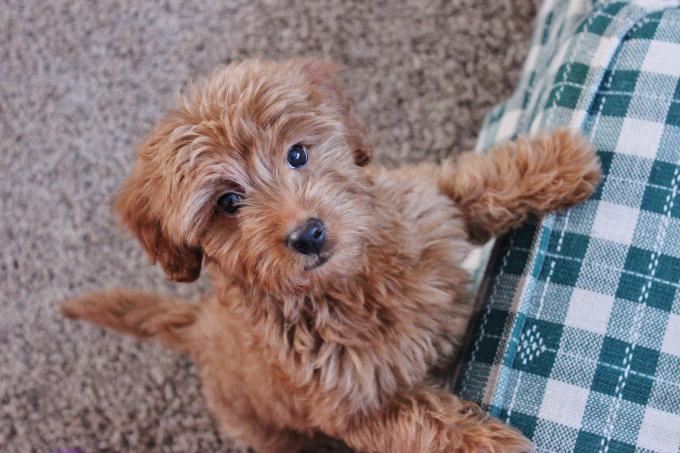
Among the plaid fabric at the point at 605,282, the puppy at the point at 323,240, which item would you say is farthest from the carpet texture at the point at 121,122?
the plaid fabric at the point at 605,282

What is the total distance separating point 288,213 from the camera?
1.34 metres

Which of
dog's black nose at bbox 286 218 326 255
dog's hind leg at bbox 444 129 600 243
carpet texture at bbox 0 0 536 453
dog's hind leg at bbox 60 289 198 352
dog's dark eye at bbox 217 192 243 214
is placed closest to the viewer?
dog's black nose at bbox 286 218 326 255

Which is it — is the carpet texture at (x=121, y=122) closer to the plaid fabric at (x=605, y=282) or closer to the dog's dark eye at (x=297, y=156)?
the plaid fabric at (x=605, y=282)

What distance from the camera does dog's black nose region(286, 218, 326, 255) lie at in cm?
129

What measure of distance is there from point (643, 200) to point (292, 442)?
1261mm

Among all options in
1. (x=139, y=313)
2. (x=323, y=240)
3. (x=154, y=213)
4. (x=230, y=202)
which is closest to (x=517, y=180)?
(x=323, y=240)

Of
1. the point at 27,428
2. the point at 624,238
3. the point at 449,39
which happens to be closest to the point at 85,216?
the point at 27,428

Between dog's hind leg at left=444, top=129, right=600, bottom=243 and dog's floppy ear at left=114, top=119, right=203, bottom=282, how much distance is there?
0.72m

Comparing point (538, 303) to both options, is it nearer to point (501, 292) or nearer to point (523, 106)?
point (501, 292)

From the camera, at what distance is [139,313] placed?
1.87m

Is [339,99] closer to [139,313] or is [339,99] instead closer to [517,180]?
[517,180]

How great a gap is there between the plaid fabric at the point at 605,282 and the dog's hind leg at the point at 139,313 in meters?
0.82

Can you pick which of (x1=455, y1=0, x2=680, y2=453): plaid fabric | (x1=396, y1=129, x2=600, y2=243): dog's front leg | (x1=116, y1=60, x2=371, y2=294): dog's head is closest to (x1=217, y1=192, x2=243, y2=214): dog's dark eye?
(x1=116, y1=60, x2=371, y2=294): dog's head

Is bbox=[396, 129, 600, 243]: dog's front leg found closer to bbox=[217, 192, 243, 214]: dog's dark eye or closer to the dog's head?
the dog's head
